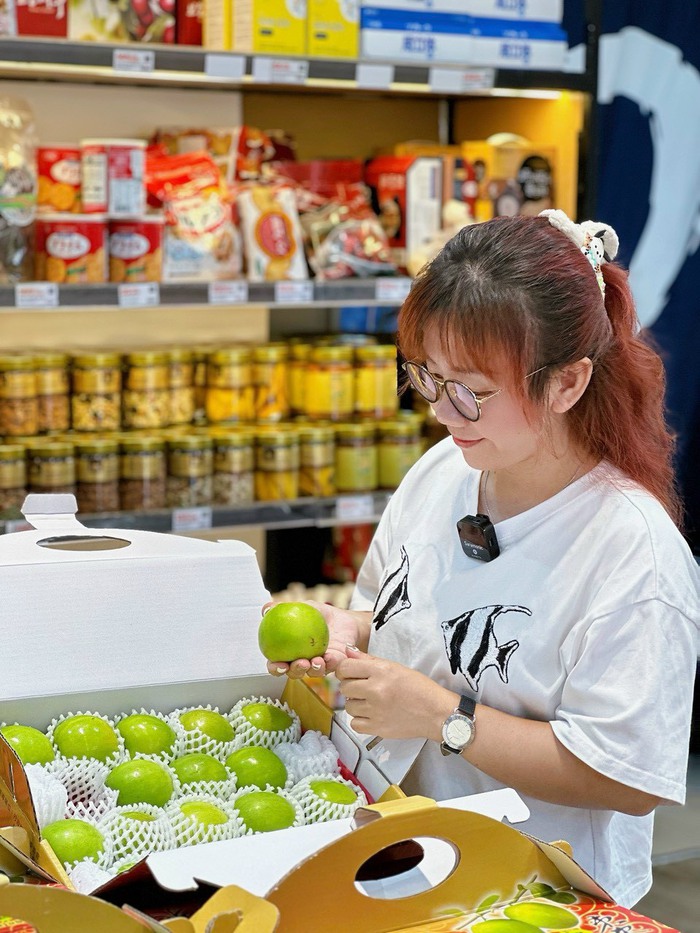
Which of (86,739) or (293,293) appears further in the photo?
(293,293)

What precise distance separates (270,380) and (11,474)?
0.72 meters

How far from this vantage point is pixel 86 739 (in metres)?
1.33

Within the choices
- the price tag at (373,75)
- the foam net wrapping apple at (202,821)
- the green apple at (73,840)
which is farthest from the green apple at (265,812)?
the price tag at (373,75)

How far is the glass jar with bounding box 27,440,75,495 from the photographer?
2.94m

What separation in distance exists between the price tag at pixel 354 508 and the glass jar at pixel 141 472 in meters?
0.48

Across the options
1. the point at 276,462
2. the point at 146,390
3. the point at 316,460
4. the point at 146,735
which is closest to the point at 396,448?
the point at 316,460

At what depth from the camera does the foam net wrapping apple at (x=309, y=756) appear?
4.34 feet

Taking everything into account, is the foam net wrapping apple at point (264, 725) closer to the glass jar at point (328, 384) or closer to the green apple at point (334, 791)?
the green apple at point (334, 791)

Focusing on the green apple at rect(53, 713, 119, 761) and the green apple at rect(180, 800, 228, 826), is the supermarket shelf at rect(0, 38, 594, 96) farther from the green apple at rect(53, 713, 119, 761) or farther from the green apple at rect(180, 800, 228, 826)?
the green apple at rect(180, 800, 228, 826)

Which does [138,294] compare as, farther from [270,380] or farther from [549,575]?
[549,575]

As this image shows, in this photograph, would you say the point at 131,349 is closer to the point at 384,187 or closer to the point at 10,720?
the point at 384,187

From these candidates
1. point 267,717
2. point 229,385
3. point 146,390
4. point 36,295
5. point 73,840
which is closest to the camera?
point 73,840

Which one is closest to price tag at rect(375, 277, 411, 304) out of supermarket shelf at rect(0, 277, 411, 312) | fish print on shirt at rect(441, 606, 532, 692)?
supermarket shelf at rect(0, 277, 411, 312)

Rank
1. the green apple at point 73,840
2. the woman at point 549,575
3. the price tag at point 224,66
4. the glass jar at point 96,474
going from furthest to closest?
the glass jar at point 96,474
the price tag at point 224,66
the woman at point 549,575
the green apple at point 73,840
